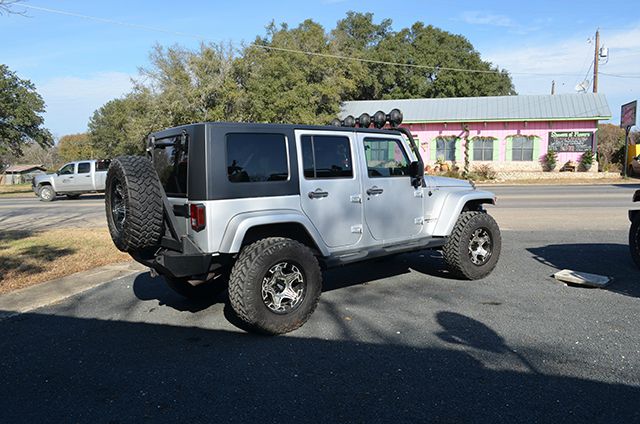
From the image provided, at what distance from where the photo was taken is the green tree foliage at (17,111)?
2992cm

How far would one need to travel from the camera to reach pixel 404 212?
18.9 ft

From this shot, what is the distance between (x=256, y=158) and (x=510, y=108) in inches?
1233

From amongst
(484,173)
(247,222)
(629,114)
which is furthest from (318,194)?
(629,114)

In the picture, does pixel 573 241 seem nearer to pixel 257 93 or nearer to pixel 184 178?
pixel 184 178

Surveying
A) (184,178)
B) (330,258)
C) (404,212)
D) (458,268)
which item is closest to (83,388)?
(184,178)

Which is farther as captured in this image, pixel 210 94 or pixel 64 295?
pixel 210 94

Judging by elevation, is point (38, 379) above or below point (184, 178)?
below

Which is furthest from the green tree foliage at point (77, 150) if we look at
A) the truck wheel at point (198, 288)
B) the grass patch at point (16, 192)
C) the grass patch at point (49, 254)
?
the truck wheel at point (198, 288)

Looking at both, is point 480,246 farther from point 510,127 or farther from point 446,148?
point 510,127

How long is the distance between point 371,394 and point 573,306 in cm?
293

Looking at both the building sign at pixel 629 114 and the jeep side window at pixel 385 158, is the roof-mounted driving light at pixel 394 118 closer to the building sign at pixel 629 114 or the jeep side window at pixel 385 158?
the jeep side window at pixel 385 158

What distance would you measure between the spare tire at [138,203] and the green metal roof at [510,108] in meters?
30.4

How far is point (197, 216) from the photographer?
4281 millimetres

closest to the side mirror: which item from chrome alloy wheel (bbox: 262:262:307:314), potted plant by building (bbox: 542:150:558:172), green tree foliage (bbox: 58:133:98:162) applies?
chrome alloy wheel (bbox: 262:262:307:314)
